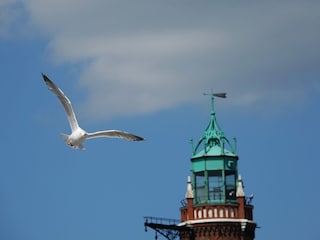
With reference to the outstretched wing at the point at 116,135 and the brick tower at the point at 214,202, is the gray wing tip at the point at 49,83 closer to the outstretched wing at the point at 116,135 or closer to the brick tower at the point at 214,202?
the outstretched wing at the point at 116,135

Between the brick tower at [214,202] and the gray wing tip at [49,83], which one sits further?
the brick tower at [214,202]

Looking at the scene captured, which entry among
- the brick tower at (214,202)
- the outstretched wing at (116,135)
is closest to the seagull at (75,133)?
the outstretched wing at (116,135)

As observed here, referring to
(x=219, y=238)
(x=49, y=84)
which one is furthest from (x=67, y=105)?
(x=219, y=238)

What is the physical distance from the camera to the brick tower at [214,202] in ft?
522

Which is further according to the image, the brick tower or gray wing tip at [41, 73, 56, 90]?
the brick tower

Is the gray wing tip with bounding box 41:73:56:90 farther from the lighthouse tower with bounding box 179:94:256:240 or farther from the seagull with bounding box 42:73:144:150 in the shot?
the lighthouse tower with bounding box 179:94:256:240

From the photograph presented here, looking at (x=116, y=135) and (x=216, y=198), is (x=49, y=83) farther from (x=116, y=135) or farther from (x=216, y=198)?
(x=216, y=198)

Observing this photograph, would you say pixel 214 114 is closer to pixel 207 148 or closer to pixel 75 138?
pixel 207 148

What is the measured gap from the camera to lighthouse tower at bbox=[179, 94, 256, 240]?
159m

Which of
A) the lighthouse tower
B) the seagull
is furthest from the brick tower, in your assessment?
the seagull

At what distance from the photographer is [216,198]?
160500 millimetres

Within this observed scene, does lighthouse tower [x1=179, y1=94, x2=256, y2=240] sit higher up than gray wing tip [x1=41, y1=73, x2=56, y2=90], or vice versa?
lighthouse tower [x1=179, y1=94, x2=256, y2=240]

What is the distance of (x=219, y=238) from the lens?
15825 cm

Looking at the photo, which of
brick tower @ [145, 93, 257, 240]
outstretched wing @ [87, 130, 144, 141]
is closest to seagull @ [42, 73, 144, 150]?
outstretched wing @ [87, 130, 144, 141]
